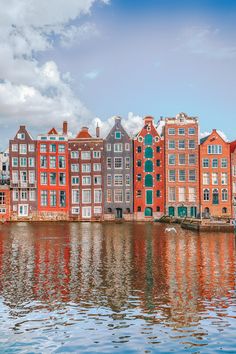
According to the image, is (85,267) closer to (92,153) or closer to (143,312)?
(143,312)

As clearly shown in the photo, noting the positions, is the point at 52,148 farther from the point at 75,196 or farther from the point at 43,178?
the point at 75,196

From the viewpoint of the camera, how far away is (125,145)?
363 feet

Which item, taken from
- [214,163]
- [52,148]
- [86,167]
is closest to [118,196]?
[86,167]

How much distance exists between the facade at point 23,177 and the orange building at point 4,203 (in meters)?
0.98

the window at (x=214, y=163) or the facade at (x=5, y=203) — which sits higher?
the window at (x=214, y=163)

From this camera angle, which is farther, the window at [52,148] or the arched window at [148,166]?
the arched window at [148,166]

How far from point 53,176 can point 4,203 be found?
12.9m

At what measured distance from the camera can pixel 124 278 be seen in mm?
28312

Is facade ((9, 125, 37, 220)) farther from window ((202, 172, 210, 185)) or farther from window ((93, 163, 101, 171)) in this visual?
window ((202, 172, 210, 185))

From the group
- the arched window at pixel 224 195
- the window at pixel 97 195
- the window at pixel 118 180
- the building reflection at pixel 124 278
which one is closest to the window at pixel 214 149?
the arched window at pixel 224 195

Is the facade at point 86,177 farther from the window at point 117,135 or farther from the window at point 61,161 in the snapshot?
the window at point 117,135

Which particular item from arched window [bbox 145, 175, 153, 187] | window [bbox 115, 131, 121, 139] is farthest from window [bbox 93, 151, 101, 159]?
arched window [bbox 145, 175, 153, 187]

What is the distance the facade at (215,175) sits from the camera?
111m

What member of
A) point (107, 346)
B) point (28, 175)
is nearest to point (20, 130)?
point (28, 175)
